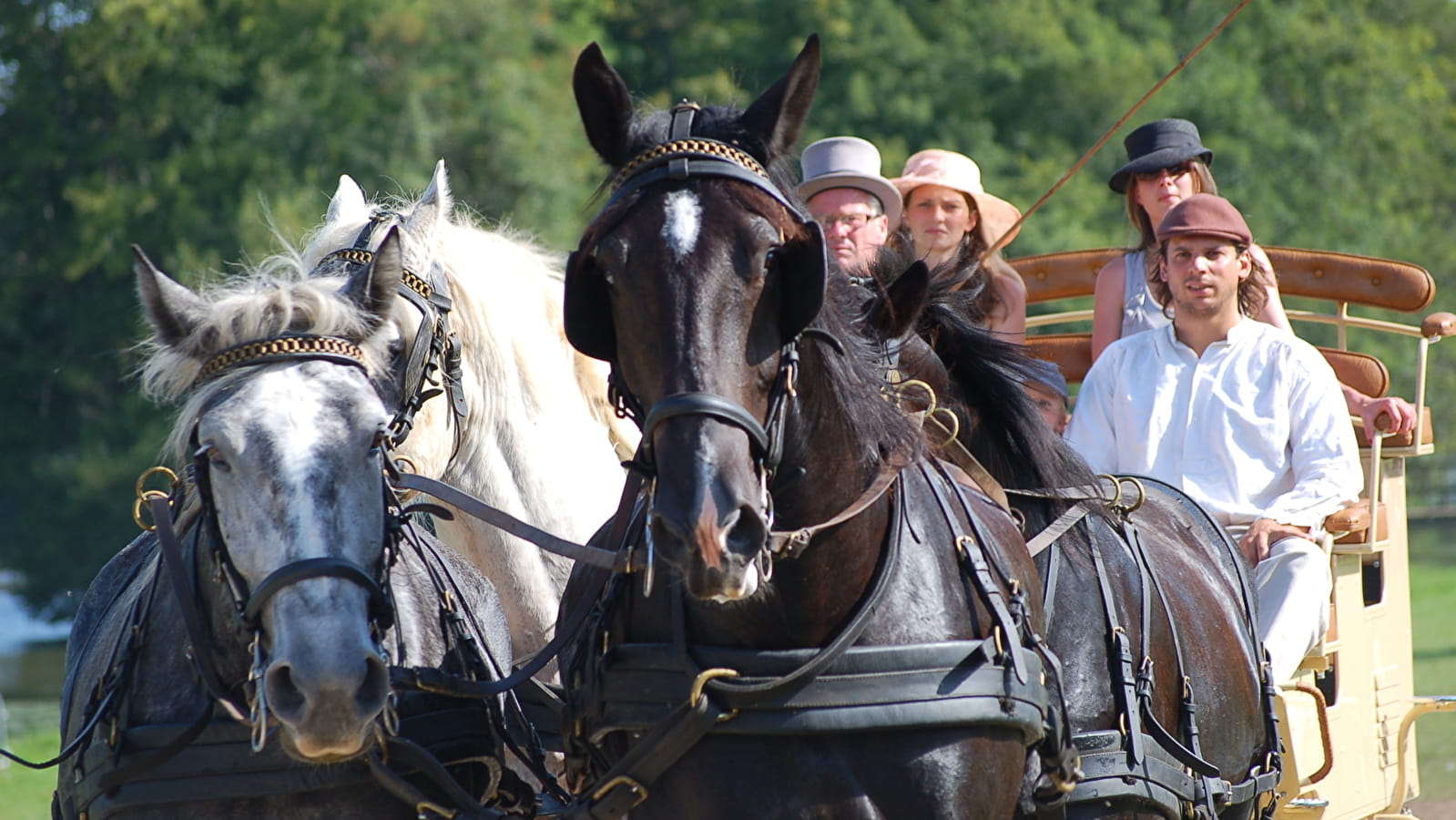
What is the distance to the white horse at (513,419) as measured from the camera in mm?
3908

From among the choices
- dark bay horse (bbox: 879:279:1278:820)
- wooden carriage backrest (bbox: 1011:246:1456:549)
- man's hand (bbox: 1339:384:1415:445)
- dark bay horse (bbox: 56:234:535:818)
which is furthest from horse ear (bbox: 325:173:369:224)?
man's hand (bbox: 1339:384:1415:445)

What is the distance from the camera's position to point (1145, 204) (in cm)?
552

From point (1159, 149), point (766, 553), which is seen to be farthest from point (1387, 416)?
point (766, 553)

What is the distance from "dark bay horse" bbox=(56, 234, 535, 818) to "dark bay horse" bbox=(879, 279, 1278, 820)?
1.15 meters

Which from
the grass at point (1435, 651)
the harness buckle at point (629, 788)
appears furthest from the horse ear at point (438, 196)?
the grass at point (1435, 651)

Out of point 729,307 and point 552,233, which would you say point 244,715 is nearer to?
point 729,307

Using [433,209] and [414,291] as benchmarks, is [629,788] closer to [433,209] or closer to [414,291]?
[414,291]

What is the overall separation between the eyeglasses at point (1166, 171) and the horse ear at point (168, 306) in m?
3.48

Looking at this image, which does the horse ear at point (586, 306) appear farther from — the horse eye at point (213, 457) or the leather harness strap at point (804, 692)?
the horse eye at point (213, 457)

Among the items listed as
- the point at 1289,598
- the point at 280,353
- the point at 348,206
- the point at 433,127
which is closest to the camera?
the point at 280,353

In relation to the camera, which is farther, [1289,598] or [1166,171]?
[1166,171]

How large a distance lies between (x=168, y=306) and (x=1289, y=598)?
2.85 m

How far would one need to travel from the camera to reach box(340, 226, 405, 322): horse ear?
308cm

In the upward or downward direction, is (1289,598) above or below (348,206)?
below
